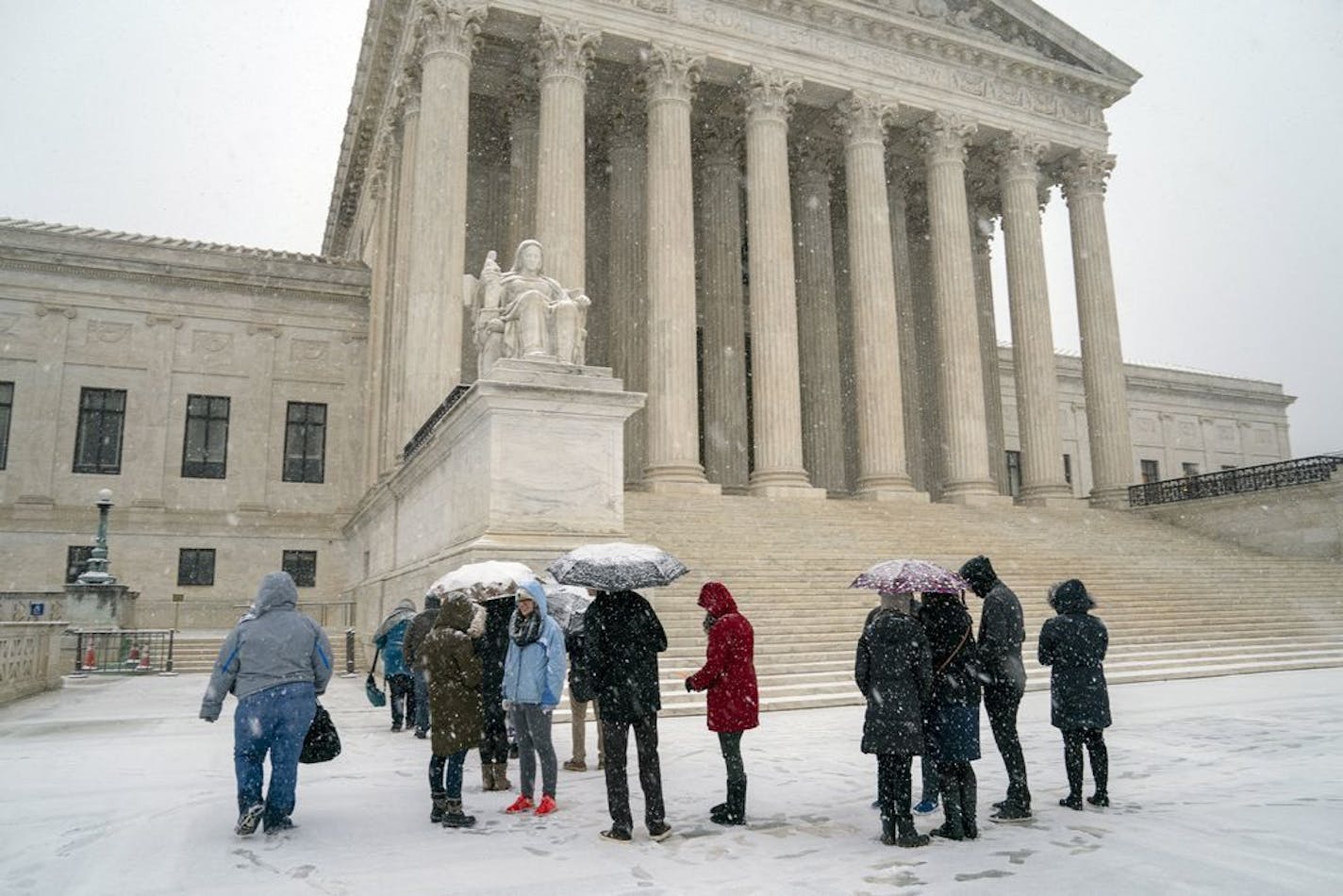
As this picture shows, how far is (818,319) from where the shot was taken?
31078mm

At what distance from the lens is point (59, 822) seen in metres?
6.19

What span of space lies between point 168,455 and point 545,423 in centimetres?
2192

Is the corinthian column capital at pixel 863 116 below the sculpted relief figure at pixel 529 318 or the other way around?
the other way around

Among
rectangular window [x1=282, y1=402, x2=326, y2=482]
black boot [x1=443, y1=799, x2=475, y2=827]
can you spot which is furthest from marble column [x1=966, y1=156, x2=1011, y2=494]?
black boot [x1=443, y1=799, x2=475, y2=827]

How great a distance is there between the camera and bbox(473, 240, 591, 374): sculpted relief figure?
13844 millimetres

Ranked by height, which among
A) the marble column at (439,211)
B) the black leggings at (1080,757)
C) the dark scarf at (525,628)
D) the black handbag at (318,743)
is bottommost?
the black leggings at (1080,757)

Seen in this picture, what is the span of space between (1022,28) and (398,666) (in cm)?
2978

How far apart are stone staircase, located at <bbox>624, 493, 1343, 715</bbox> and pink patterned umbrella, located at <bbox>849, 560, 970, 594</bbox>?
20.6 feet

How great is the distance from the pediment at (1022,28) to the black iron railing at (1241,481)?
14037 mm

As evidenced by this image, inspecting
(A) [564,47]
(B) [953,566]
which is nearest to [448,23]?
(A) [564,47]

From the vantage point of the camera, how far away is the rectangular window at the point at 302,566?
2962cm

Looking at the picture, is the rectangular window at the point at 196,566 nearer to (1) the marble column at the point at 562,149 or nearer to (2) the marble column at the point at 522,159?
(2) the marble column at the point at 522,159

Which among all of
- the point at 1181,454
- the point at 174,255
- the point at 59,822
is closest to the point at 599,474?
the point at 59,822

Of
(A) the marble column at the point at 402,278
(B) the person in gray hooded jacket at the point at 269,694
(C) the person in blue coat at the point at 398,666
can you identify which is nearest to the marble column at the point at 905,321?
(A) the marble column at the point at 402,278
